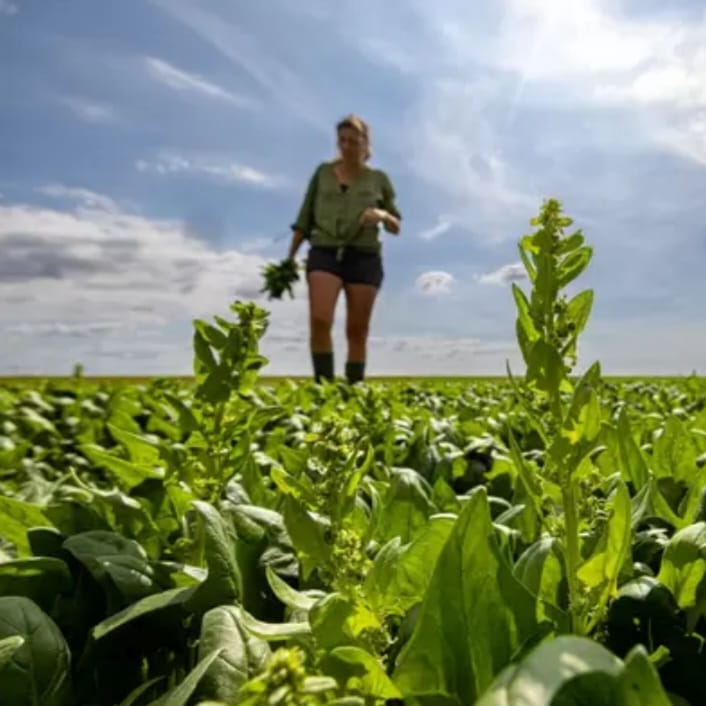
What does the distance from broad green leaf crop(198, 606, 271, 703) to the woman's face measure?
11.9m

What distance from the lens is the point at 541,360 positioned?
992 millimetres

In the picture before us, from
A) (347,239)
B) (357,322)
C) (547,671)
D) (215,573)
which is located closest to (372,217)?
(347,239)

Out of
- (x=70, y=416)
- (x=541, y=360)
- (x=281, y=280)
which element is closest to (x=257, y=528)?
(x=541, y=360)

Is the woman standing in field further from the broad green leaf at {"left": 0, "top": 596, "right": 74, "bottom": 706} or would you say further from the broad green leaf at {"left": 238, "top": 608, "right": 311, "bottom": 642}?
the broad green leaf at {"left": 238, "top": 608, "right": 311, "bottom": 642}

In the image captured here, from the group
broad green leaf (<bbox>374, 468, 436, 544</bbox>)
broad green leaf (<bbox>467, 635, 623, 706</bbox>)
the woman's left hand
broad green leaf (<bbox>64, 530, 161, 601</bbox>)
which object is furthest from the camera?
the woman's left hand

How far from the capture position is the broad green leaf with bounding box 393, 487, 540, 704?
0.90 meters

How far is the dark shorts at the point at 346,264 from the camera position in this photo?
11797 mm

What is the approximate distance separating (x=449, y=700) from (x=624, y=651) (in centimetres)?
39

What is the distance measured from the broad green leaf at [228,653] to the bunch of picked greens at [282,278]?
11803 millimetres

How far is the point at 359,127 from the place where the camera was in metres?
12.5

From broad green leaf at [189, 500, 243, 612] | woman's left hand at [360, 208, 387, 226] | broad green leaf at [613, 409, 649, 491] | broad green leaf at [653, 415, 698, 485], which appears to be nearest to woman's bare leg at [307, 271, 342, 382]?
woman's left hand at [360, 208, 387, 226]

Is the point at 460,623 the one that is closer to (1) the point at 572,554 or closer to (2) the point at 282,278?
(1) the point at 572,554

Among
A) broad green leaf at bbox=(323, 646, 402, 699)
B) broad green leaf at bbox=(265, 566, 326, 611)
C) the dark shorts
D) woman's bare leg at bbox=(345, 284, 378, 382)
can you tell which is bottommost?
broad green leaf at bbox=(323, 646, 402, 699)

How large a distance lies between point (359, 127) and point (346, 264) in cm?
206
